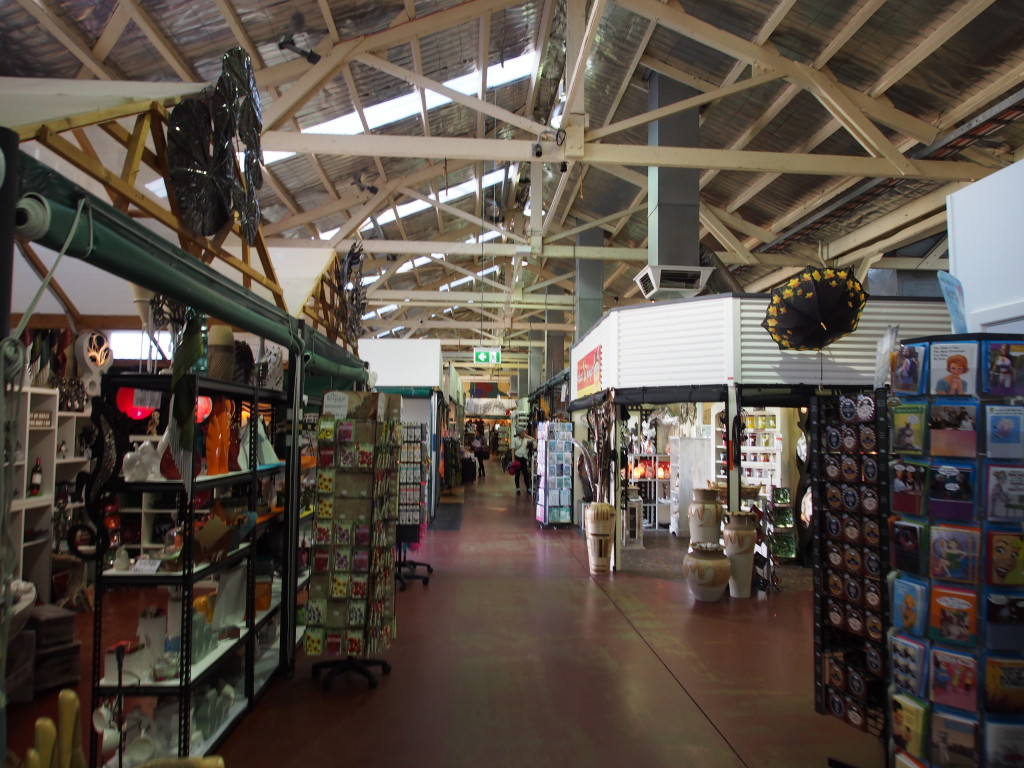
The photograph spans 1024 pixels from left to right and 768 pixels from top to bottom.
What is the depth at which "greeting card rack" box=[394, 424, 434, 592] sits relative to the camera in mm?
7656

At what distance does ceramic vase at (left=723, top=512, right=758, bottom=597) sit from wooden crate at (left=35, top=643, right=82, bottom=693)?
592cm

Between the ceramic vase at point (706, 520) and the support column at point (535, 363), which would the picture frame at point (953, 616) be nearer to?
the ceramic vase at point (706, 520)

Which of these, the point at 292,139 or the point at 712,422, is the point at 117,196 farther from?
the point at 712,422

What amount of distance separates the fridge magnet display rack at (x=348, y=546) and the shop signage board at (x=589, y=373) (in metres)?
5.03

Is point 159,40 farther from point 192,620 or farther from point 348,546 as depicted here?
point 192,620

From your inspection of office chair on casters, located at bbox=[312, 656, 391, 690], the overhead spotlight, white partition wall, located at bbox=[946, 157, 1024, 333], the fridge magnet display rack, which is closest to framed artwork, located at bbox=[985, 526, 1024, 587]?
white partition wall, located at bbox=[946, 157, 1024, 333]

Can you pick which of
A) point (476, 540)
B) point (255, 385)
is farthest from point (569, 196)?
point (255, 385)

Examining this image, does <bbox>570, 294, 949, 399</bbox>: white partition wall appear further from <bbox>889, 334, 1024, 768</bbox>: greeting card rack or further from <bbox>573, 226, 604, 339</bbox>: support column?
<bbox>573, 226, 604, 339</bbox>: support column

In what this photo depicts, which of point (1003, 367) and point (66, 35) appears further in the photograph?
point (66, 35)

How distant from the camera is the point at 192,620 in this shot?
3.23 metres

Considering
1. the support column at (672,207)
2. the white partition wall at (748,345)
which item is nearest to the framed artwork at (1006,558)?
the white partition wall at (748,345)

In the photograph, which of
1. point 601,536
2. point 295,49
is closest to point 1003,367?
point 601,536

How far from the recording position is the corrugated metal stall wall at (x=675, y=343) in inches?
297

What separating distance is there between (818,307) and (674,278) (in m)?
3.24
